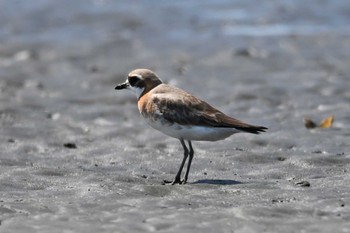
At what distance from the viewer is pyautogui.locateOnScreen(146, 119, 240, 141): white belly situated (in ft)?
32.5

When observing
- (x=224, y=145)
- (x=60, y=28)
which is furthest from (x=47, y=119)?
(x=60, y=28)

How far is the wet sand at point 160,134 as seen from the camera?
8367 millimetres

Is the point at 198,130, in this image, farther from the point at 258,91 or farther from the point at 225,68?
the point at 225,68

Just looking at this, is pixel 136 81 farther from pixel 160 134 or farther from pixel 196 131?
pixel 160 134

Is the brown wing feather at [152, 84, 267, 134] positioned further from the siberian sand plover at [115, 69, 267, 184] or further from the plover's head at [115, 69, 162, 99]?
the plover's head at [115, 69, 162, 99]

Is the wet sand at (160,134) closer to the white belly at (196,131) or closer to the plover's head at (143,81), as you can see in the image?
the white belly at (196,131)

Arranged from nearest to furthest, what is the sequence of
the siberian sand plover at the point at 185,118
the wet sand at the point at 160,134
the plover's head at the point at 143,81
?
the wet sand at the point at 160,134 < the siberian sand plover at the point at 185,118 < the plover's head at the point at 143,81

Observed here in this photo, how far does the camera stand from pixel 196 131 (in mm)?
10008

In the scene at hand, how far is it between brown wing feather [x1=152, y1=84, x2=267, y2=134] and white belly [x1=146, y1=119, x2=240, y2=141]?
0.14ft

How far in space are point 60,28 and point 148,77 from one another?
28.2 ft

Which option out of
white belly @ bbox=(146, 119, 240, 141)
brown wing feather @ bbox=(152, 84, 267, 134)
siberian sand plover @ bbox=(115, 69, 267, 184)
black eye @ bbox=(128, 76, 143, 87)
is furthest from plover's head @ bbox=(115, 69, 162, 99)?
white belly @ bbox=(146, 119, 240, 141)

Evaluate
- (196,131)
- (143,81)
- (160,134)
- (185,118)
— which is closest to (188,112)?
(185,118)

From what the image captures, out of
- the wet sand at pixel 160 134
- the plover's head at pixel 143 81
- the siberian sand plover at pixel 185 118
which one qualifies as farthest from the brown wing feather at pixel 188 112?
the wet sand at pixel 160 134

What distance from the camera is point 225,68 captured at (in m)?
16.2
